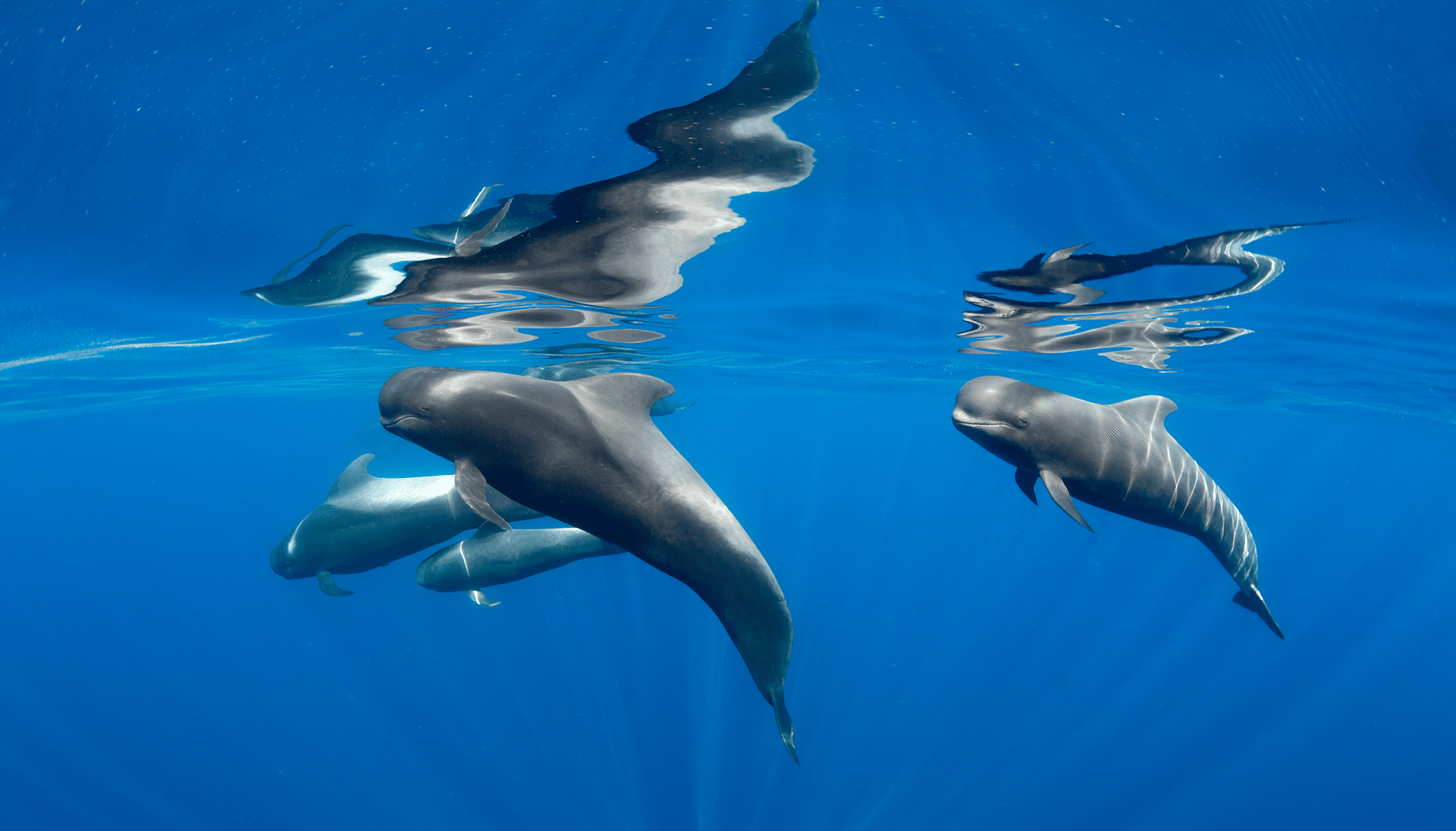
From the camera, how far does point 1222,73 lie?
15.1ft

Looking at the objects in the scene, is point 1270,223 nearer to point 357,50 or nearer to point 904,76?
point 904,76

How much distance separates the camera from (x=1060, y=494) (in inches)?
185

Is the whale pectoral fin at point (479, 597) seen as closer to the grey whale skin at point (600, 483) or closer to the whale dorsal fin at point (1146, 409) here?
the grey whale skin at point (600, 483)

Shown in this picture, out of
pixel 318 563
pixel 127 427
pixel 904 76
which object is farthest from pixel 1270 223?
pixel 127 427

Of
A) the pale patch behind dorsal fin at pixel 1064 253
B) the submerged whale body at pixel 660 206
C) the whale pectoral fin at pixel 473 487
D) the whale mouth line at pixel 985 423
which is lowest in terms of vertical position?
the whale mouth line at pixel 985 423

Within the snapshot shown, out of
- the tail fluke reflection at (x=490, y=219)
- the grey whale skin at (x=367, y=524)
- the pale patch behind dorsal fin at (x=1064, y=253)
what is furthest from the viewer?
the grey whale skin at (x=367, y=524)

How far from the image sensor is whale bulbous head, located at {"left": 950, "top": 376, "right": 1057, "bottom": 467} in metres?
4.82

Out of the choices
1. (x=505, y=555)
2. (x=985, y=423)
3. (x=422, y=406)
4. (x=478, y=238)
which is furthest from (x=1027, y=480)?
(x=478, y=238)

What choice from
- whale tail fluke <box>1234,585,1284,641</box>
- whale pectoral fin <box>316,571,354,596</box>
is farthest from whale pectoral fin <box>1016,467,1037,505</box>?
whale pectoral fin <box>316,571,354,596</box>

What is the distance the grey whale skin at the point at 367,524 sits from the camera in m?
8.39

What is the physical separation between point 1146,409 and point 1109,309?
5.63 meters

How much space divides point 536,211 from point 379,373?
1604cm

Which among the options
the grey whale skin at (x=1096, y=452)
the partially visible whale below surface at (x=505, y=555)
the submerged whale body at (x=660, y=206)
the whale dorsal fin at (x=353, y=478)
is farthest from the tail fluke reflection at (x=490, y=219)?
the grey whale skin at (x=1096, y=452)

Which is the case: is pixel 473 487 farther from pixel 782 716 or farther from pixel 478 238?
pixel 478 238
